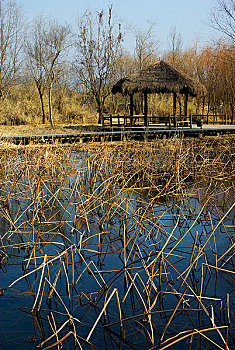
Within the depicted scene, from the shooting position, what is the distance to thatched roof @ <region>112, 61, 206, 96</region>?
56.0 feet

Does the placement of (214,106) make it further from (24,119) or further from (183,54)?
(24,119)

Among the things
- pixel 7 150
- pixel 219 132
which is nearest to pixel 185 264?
pixel 7 150

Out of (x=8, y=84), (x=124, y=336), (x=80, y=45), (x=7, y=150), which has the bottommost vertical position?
(x=124, y=336)

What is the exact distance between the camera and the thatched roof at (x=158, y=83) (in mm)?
17062

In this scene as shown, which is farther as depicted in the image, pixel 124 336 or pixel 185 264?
pixel 185 264

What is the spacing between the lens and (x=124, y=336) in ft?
9.04

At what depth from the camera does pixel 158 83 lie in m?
17.1

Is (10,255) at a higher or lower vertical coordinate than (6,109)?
lower

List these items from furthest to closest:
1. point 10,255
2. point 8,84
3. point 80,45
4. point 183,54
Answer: point 183,54 → point 80,45 → point 8,84 → point 10,255

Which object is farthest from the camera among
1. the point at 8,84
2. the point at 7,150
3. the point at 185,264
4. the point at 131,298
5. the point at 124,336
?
the point at 8,84

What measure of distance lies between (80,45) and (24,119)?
553cm

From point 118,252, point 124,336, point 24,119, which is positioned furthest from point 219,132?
point 124,336

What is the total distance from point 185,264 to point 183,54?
2715 centimetres

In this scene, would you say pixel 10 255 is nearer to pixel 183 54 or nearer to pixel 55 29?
pixel 55 29
